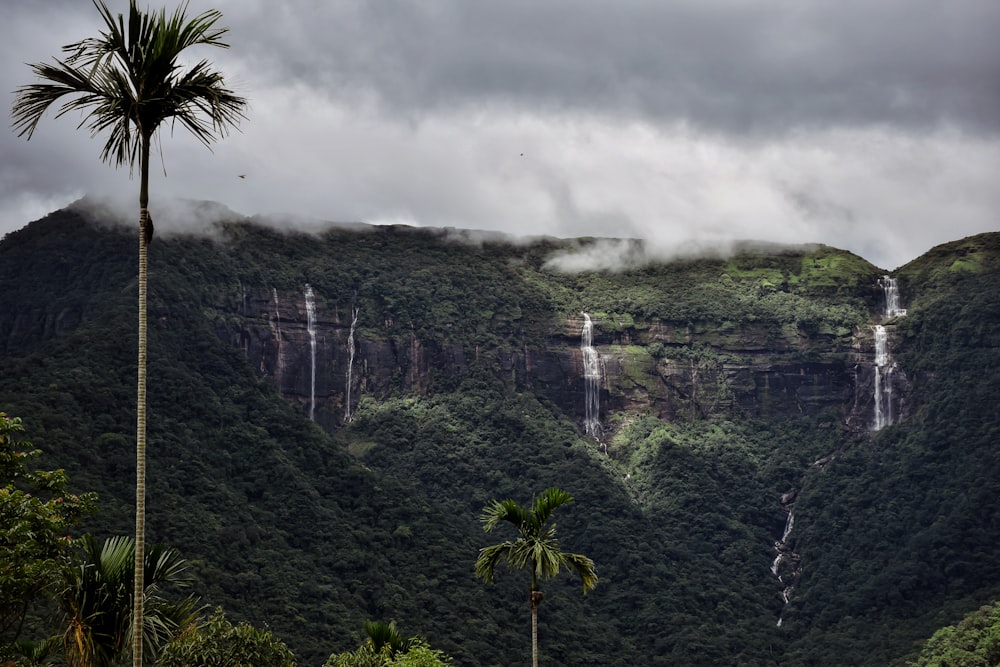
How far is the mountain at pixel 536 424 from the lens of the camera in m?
101

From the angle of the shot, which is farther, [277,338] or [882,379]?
[882,379]

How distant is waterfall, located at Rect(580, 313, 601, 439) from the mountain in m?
0.34

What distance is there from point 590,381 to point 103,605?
5091 inches

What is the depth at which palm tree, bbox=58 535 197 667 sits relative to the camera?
79.4 ft

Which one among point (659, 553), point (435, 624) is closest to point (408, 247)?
point (659, 553)

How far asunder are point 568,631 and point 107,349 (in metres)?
41.8

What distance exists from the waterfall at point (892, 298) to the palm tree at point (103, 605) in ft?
454

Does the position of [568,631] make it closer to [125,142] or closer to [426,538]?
[426,538]

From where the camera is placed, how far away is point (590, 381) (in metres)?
152

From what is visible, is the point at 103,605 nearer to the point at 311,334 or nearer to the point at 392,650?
the point at 392,650

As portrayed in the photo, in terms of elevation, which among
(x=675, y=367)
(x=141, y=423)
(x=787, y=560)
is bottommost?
(x=787, y=560)

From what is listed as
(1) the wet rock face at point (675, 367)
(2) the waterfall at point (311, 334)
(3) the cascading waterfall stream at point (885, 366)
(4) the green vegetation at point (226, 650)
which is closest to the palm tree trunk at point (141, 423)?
(4) the green vegetation at point (226, 650)

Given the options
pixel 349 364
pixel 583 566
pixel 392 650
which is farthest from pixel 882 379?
pixel 583 566

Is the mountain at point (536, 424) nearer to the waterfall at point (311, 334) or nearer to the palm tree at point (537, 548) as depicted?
the waterfall at point (311, 334)
